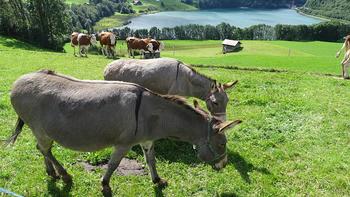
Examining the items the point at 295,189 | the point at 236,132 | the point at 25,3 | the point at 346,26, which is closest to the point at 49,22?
the point at 25,3

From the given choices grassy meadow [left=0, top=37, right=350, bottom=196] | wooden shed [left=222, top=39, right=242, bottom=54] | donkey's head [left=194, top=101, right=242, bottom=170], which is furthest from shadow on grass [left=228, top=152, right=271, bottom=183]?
wooden shed [left=222, top=39, right=242, bottom=54]

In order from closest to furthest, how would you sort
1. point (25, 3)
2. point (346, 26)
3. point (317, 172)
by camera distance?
point (317, 172) < point (25, 3) < point (346, 26)

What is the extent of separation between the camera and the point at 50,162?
8531 millimetres

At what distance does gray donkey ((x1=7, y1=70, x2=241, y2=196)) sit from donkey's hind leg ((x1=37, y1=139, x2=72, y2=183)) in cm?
17

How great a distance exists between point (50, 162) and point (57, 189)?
2.09ft

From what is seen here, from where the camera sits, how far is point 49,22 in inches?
1996

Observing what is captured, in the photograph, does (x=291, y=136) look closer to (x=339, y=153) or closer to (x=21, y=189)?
(x=339, y=153)

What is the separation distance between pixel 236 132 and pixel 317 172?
115 inches

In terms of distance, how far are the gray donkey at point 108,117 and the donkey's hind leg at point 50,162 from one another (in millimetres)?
172

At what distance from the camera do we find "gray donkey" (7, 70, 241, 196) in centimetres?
739

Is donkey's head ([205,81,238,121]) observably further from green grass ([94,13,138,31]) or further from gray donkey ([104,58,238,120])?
green grass ([94,13,138,31])

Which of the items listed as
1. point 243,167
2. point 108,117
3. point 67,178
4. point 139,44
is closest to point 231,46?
point 139,44

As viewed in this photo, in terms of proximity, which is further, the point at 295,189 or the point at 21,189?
the point at 295,189

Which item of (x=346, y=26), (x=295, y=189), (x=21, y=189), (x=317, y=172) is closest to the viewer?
(x=21, y=189)
